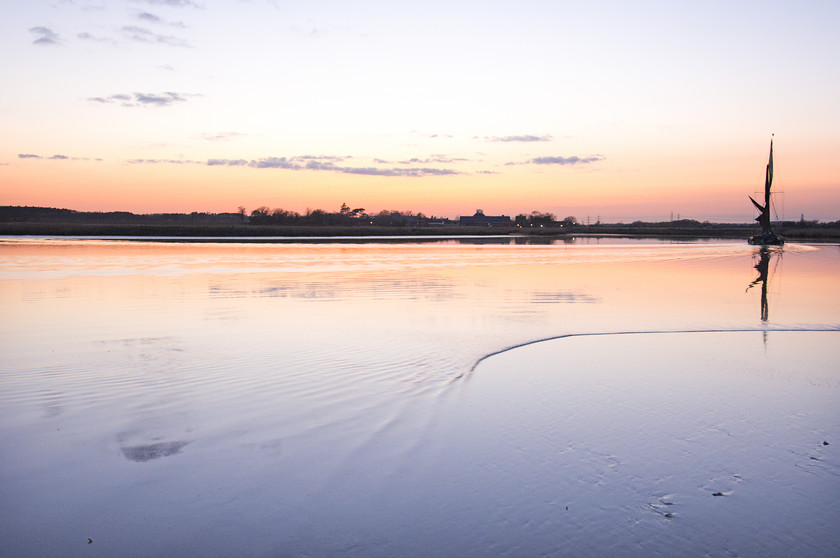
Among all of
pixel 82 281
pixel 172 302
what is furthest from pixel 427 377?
pixel 82 281

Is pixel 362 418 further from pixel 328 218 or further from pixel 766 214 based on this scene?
pixel 328 218

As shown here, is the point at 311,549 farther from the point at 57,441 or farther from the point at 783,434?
the point at 783,434

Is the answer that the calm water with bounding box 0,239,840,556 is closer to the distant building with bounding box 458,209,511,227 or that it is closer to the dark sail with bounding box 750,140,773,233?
the dark sail with bounding box 750,140,773,233

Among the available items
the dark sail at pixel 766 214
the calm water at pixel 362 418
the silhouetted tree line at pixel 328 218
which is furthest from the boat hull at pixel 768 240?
the silhouetted tree line at pixel 328 218

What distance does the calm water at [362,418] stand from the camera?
371 cm

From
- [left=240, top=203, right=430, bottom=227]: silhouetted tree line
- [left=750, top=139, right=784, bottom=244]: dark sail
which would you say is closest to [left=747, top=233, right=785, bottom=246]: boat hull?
[left=750, top=139, right=784, bottom=244]: dark sail

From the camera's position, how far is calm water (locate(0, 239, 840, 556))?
3.71 metres

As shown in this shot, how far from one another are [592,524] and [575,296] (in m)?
11.4

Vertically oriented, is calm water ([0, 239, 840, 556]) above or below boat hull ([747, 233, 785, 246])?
below

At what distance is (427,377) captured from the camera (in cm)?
711

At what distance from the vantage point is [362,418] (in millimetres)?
5578

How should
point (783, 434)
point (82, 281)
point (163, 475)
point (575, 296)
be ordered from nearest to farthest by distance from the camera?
1. point (163, 475)
2. point (783, 434)
3. point (575, 296)
4. point (82, 281)

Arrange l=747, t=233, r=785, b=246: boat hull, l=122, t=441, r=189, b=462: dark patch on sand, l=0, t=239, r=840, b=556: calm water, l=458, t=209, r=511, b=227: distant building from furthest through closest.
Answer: l=458, t=209, r=511, b=227: distant building
l=747, t=233, r=785, b=246: boat hull
l=122, t=441, r=189, b=462: dark patch on sand
l=0, t=239, r=840, b=556: calm water

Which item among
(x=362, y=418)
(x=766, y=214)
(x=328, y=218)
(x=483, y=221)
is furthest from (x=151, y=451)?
(x=483, y=221)
